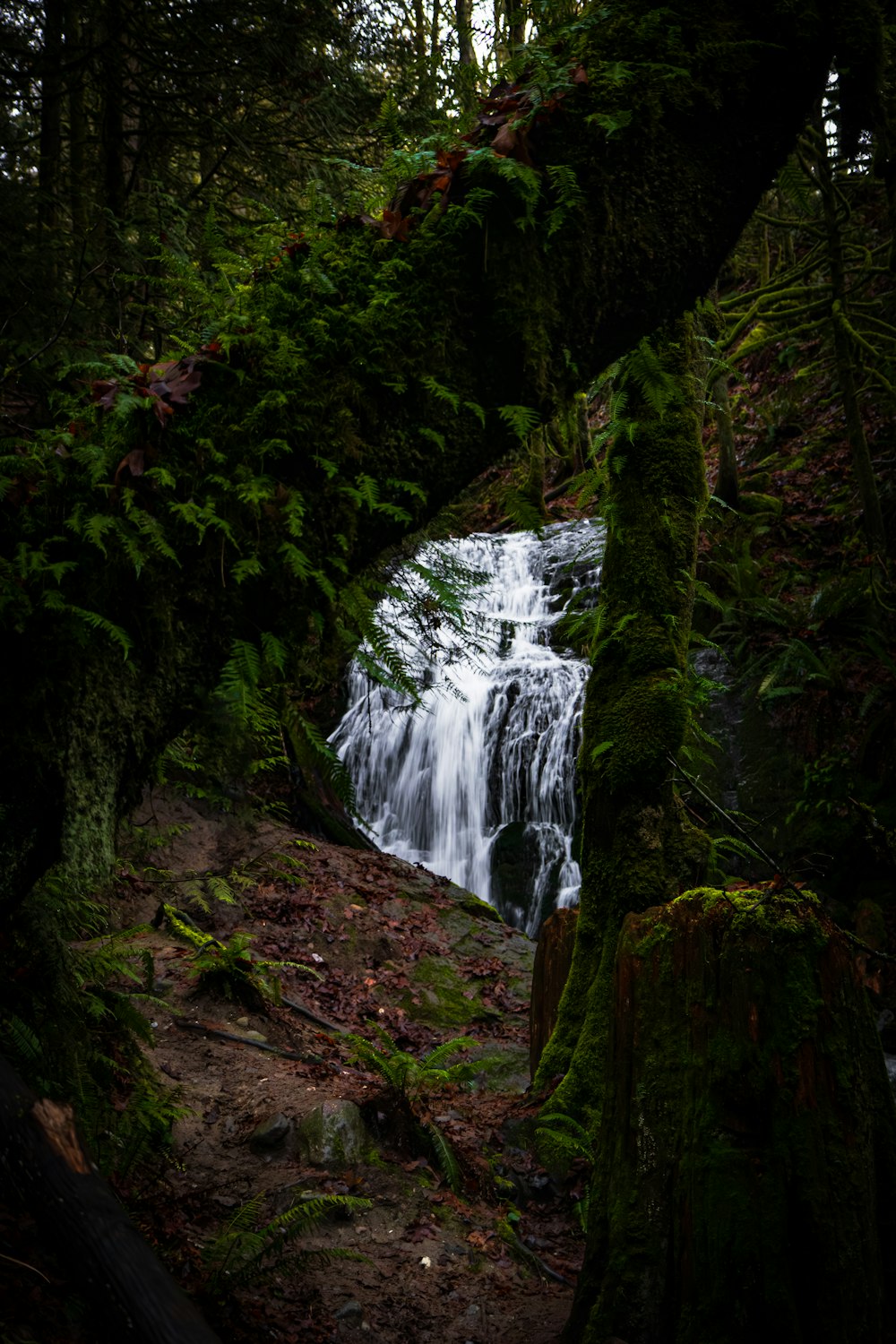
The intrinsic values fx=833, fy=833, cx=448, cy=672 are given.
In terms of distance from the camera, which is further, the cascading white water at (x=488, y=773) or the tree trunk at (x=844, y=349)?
the cascading white water at (x=488, y=773)

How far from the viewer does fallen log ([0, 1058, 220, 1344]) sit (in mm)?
1565

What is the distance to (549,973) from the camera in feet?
18.5

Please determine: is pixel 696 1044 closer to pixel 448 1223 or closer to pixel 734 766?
pixel 448 1223

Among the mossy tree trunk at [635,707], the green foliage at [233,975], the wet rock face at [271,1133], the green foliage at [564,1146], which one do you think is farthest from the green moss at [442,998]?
the wet rock face at [271,1133]

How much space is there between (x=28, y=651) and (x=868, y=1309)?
9.98 feet

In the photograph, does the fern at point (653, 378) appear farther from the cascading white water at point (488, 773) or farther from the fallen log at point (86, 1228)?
the cascading white water at point (488, 773)

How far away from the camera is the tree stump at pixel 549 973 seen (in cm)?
559

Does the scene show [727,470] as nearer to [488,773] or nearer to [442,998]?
[488,773]

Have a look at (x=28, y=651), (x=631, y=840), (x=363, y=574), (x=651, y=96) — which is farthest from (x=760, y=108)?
(x=631, y=840)

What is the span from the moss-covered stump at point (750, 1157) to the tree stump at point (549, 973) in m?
2.73

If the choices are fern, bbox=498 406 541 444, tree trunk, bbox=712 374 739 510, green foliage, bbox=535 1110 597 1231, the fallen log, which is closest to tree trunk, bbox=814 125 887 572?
tree trunk, bbox=712 374 739 510

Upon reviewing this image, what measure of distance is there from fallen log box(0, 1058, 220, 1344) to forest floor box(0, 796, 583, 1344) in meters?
0.28

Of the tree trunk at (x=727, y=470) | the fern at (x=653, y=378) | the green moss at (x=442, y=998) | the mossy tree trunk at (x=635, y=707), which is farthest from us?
the tree trunk at (x=727, y=470)

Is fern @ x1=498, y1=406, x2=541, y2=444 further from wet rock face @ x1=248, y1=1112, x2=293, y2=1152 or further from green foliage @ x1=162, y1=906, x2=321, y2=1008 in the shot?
green foliage @ x1=162, y1=906, x2=321, y2=1008
